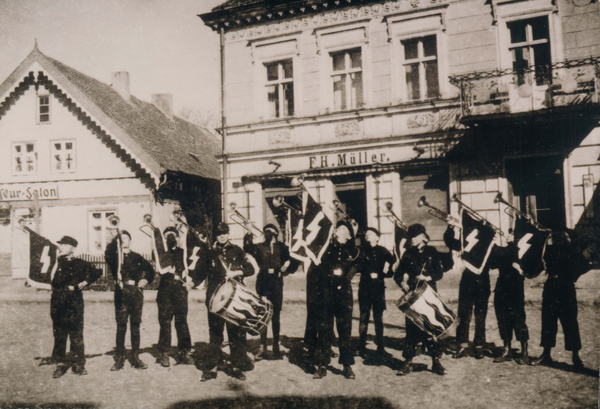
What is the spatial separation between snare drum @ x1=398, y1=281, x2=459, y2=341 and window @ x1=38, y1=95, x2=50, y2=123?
6.62 m

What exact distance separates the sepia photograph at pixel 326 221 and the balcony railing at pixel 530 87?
0.05 meters

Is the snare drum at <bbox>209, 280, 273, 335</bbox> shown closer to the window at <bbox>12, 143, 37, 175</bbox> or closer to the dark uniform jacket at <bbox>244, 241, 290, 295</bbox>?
the dark uniform jacket at <bbox>244, 241, 290, 295</bbox>

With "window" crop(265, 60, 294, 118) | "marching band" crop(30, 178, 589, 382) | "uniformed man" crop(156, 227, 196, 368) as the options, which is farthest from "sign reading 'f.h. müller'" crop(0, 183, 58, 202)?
"window" crop(265, 60, 294, 118)

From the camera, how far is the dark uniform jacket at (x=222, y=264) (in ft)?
17.6

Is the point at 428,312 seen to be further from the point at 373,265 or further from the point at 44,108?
the point at 44,108

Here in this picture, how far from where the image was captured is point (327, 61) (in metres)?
11.3

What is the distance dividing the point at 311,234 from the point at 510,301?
2513 mm

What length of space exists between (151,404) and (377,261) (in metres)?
Result: 3.06

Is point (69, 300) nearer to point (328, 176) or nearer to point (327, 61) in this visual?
point (328, 176)

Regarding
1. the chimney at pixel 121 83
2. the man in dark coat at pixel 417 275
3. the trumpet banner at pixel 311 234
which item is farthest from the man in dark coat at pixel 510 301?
the chimney at pixel 121 83

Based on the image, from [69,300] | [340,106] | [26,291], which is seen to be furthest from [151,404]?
[340,106]

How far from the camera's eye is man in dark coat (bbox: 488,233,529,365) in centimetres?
Result: 518

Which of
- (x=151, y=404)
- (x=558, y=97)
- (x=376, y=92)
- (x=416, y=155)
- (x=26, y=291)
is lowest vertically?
(x=151, y=404)

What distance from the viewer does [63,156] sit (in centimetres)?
820
